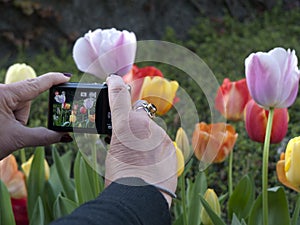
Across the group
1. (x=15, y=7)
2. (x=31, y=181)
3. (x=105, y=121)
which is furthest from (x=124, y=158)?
(x=15, y=7)

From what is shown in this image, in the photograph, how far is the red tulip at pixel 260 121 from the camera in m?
1.54

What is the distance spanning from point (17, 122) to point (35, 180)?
0.40m

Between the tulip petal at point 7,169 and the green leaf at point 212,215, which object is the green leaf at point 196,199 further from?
the tulip petal at point 7,169

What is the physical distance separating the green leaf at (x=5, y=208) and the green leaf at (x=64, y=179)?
0.72ft

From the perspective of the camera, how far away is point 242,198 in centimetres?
165

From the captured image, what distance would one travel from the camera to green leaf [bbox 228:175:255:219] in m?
1.64

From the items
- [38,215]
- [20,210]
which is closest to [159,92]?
[38,215]

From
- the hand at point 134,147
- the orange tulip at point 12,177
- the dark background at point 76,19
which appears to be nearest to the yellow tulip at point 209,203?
the hand at point 134,147

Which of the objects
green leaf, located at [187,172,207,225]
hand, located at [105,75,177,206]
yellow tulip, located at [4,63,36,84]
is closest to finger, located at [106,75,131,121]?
hand, located at [105,75,177,206]

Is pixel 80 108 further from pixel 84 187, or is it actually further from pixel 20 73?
pixel 20 73

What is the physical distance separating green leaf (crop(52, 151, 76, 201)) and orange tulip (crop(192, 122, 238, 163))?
1.26ft

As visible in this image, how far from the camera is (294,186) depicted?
4.47 feet

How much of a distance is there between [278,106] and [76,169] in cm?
55

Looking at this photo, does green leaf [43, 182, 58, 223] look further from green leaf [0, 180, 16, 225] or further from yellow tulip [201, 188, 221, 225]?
yellow tulip [201, 188, 221, 225]
